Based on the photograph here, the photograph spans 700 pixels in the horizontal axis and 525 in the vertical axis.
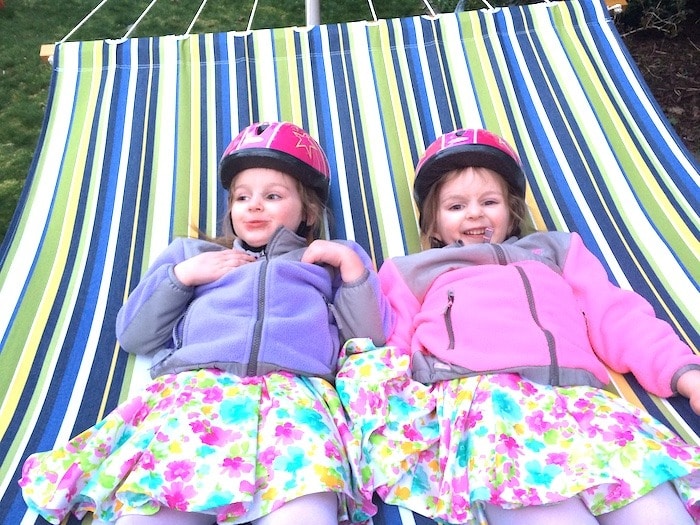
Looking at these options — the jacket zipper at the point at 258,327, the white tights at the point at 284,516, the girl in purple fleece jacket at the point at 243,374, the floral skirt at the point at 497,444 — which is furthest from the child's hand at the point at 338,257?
the white tights at the point at 284,516

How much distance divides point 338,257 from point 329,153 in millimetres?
783

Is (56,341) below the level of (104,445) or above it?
above

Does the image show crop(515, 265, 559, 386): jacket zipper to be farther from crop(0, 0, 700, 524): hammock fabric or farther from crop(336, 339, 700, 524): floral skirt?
crop(0, 0, 700, 524): hammock fabric

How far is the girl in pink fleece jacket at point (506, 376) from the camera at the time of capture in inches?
54.1

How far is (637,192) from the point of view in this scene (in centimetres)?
238

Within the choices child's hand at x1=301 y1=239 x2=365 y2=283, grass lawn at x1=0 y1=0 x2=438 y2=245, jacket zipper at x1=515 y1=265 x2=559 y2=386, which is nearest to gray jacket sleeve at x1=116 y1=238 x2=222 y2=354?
child's hand at x1=301 y1=239 x2=365 y2=283

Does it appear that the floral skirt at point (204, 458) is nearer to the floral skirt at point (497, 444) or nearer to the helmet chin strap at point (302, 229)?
the floral skirt at point (497, 444)

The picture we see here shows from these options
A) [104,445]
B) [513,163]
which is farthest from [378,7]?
[104,445]

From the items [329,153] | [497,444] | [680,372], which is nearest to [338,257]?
[497,444]

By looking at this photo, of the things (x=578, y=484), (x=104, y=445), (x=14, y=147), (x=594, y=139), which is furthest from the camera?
(x=14, y=147)

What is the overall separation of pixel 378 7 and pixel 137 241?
13.2ft

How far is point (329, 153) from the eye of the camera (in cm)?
256

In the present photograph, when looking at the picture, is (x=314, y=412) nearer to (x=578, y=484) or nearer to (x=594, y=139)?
(x=578, y=484)

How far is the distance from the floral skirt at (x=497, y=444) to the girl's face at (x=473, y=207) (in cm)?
50
